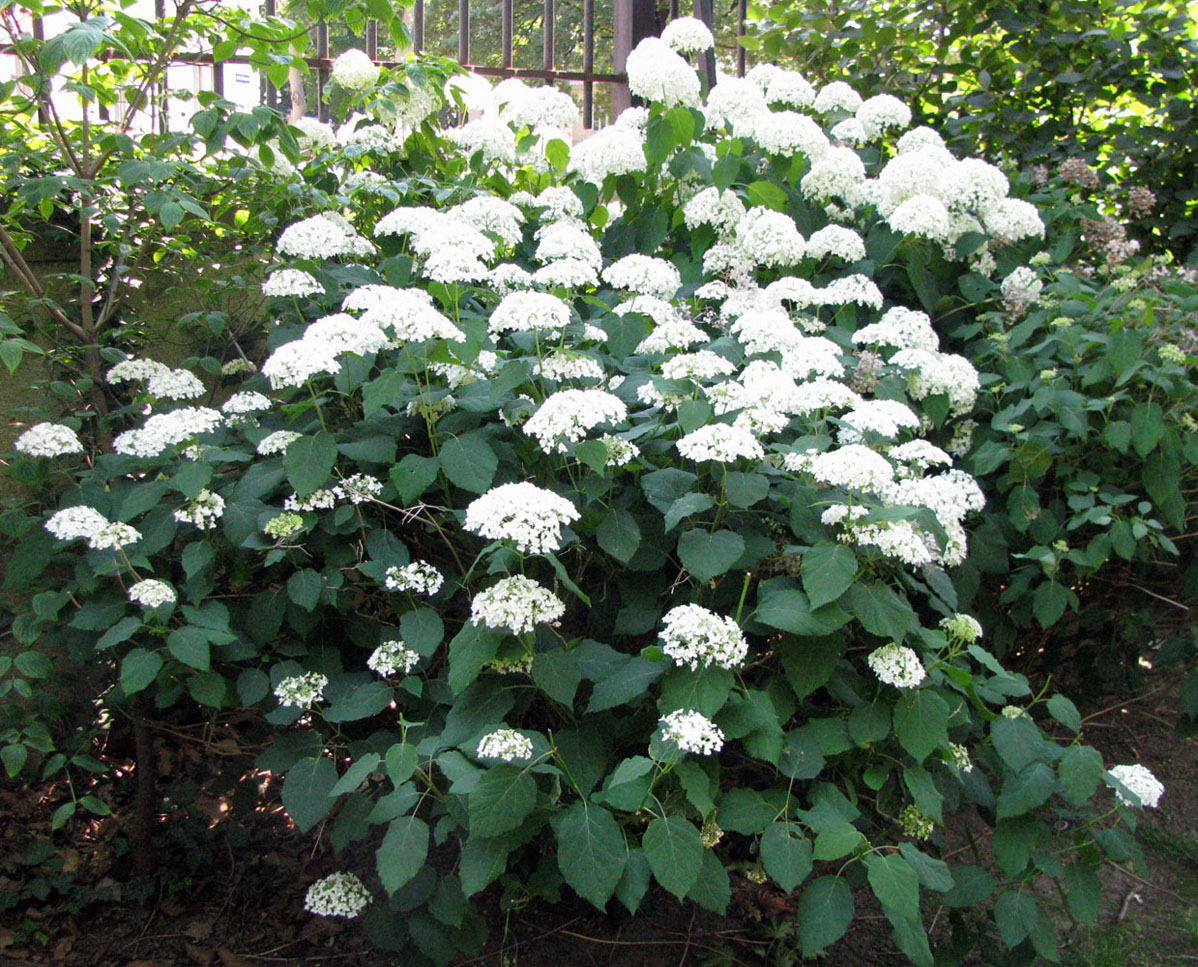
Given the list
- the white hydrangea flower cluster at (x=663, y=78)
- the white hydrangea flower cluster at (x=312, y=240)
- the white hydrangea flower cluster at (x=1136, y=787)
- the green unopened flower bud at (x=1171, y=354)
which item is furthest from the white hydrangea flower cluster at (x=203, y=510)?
the green unopened flower bud at (x=1171, y=354)

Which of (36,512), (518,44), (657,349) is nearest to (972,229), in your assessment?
(657,349)

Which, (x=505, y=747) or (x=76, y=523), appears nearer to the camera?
(x=505, y=747)

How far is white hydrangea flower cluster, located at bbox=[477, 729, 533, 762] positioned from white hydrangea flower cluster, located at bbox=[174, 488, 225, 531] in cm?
83

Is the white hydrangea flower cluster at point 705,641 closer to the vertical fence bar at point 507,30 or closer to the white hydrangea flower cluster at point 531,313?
the white hydrangea flower cluster at point 531,313

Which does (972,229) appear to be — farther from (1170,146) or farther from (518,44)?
(518,44)

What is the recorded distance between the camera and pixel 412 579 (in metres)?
2.00

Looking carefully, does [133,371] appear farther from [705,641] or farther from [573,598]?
[705,641]

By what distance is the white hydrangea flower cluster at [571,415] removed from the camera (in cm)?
187

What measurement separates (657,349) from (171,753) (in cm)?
188

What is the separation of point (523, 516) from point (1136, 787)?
4.49 ft

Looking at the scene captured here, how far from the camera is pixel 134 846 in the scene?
2615mm

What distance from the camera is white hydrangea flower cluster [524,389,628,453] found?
1.87 meters

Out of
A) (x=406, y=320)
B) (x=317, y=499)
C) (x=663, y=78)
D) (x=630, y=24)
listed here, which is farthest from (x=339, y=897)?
(x=630, y=24)

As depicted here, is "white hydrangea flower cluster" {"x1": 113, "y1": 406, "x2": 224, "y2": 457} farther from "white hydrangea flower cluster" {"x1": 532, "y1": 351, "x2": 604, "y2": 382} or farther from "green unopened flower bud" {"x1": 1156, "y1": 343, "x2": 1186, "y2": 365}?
"green unopened flower bud" {"x1": 1156, "y1": 343, "x2": 1186, "y2": 365}
